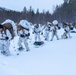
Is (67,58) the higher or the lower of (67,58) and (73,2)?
the lower

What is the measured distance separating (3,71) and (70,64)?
8.46ft

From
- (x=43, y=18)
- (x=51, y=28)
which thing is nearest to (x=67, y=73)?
(x=51, y=28)

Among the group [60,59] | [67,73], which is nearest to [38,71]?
[67,73]

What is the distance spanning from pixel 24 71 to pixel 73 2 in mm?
62041

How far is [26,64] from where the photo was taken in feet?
31.0

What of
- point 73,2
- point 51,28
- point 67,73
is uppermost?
point 73,2

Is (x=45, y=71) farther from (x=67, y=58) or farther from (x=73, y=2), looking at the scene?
(x=73, y=2)

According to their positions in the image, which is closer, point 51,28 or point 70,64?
point 70,64

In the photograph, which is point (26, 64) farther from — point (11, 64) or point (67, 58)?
point (67, 58)

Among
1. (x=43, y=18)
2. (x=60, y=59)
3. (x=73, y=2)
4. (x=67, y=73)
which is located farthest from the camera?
(x=43, y=18)

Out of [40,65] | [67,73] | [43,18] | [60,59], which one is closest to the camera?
[67,73]

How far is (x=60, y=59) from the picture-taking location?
34.4 ft

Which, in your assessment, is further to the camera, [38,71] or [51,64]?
[51,64]

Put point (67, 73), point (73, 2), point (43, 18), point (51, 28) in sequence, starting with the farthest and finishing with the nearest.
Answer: point (43, 18)
point (73, 2)
point (51, 28)
point (67, 73)
